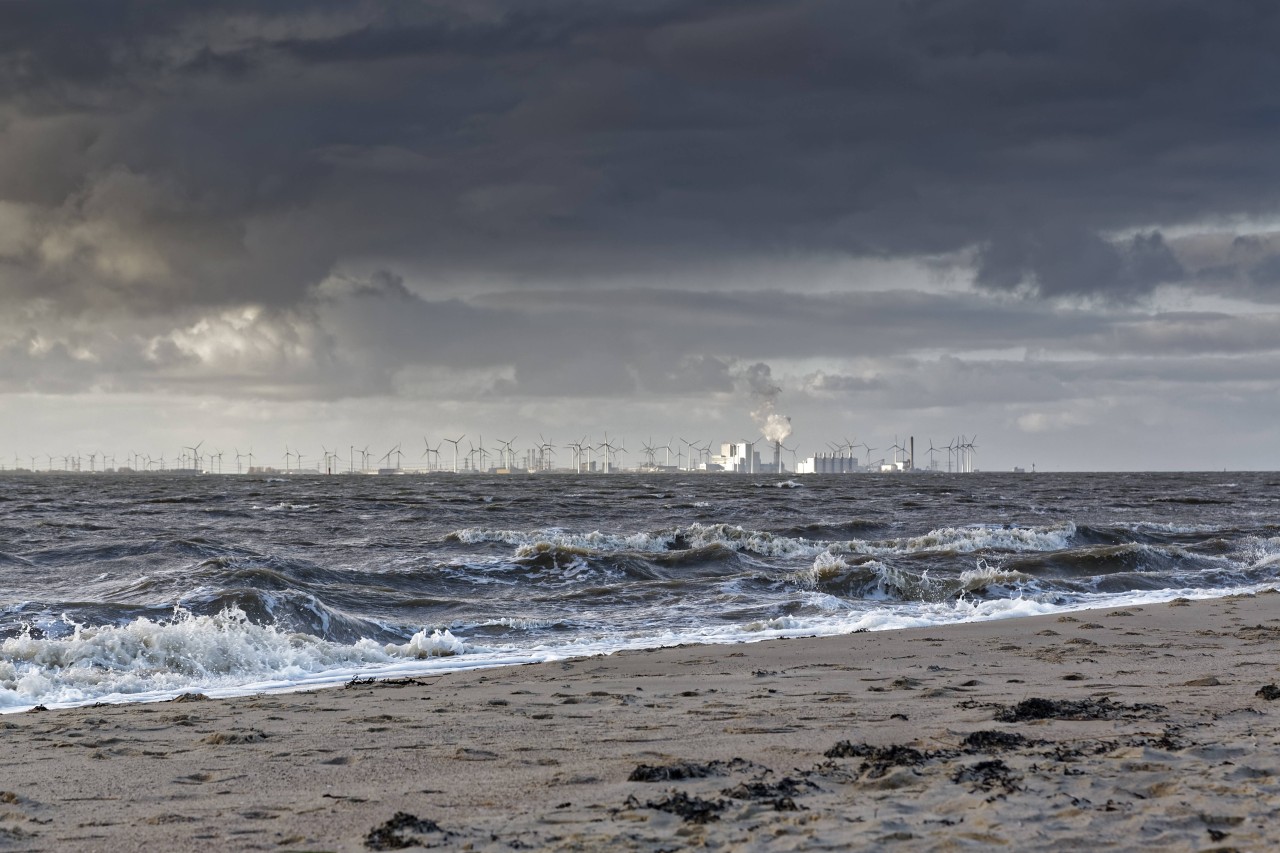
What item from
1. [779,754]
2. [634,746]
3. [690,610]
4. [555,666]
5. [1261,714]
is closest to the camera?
[779,754]

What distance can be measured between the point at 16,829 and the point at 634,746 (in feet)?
13.3

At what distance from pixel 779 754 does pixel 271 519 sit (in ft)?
162

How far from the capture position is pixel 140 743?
362 inches

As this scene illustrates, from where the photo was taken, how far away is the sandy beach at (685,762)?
19.3 feet

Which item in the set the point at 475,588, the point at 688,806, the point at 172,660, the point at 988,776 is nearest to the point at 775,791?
the point at 688,806

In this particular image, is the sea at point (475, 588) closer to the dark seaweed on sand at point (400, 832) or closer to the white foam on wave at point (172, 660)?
the white foam on wave at point (172, 660)

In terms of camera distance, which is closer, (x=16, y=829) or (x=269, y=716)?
(x=16, y=829)

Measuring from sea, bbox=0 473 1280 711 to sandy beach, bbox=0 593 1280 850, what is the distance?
123 inches

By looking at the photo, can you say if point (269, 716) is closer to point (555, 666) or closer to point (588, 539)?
point (555, 666)

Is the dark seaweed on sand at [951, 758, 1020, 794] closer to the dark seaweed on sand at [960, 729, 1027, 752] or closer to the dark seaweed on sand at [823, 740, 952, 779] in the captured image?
the dark seaweed on sand at [823, 740, 952, 779]

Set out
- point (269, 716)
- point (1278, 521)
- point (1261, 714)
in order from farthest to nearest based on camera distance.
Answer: point (1278, 521), point (269, 716), point (1261, 714)

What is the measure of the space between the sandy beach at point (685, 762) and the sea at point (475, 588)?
10.3ft

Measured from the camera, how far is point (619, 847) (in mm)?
5562

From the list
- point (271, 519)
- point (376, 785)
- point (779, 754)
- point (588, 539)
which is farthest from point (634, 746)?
point (271, 519)
